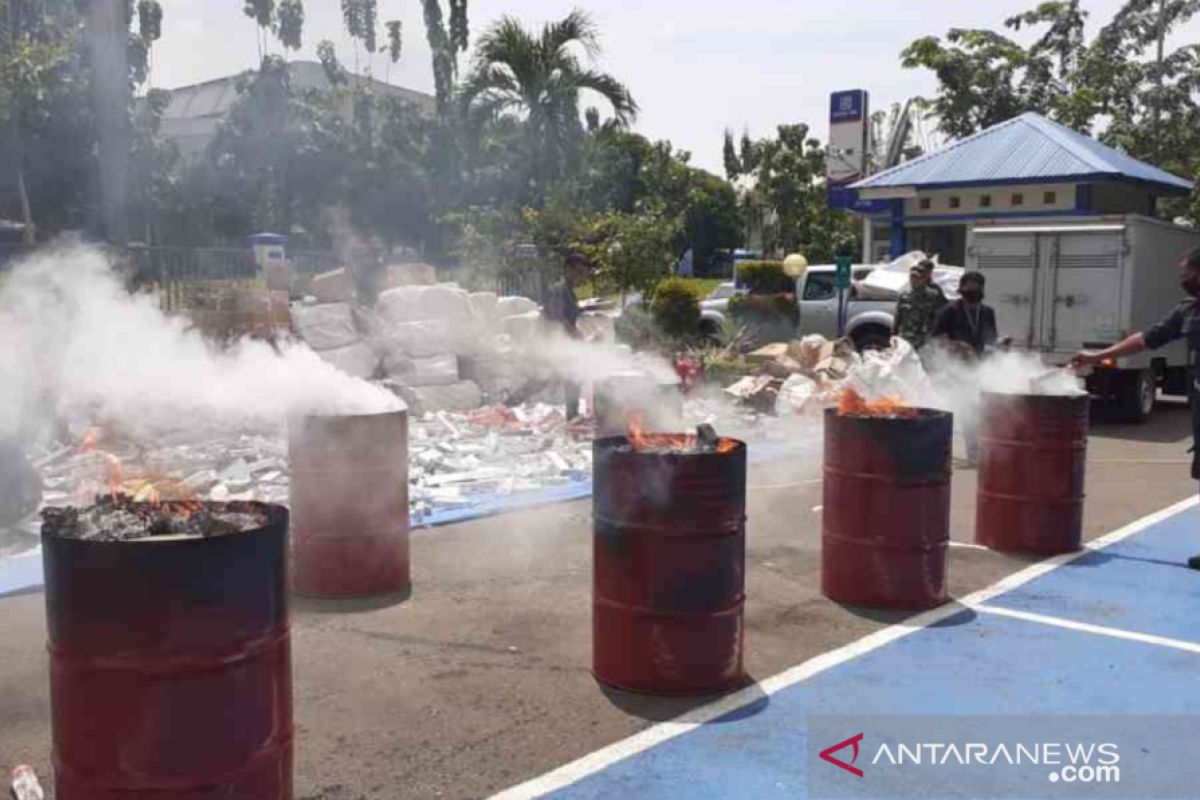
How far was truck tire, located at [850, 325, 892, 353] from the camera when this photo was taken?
17.0m

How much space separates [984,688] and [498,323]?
32.1 ft

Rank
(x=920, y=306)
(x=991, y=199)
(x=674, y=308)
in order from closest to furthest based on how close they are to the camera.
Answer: (x=920, y=306), (x=674, y=308), (x=991, y=199)

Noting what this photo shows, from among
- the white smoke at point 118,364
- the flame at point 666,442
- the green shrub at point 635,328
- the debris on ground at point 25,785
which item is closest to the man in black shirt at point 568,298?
the white smoke at point 118,364

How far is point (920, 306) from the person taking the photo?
34.8 ft

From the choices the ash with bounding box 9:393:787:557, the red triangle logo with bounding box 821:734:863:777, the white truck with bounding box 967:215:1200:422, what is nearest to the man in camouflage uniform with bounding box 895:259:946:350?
the ash with bounding box 9:393:787:557

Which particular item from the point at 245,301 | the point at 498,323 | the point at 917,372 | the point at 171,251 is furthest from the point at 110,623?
the point at 171,251

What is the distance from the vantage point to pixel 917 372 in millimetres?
11305

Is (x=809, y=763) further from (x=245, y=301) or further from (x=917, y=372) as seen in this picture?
(x=245, y=301)

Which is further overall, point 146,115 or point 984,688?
point 146,115

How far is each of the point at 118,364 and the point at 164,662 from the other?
5330 millimetres

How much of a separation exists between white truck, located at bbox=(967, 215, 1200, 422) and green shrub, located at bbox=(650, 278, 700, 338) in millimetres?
5233

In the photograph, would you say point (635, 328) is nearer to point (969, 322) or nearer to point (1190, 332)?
point (969, 322)

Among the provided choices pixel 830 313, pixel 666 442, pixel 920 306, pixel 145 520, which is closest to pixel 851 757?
pixel 666 442

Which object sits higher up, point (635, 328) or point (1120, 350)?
point (1120, 350)
